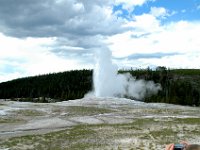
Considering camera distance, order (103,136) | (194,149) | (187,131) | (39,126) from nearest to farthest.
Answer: (194,149) → (103,136) → (187,131) → (39,126)

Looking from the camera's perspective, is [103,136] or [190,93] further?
[190,93]

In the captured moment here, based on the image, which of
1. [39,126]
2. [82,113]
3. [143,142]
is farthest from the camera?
[82,113]

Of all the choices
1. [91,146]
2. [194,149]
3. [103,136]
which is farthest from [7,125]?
[194,149]

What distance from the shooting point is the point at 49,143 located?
37.9m

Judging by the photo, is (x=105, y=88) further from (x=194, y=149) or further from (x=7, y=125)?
(x=194, y=149)

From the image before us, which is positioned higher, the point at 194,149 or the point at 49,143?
the point at 194,149

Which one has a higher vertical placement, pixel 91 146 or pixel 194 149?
pixel 194 149

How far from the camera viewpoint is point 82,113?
78375 millimetres

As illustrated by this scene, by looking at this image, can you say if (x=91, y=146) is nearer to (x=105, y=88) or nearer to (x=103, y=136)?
(x=103, y=136)

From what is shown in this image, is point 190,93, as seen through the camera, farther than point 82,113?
Yes

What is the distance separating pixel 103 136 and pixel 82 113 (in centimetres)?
3634

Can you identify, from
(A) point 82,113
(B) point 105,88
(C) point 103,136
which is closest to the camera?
(C) point 103,136

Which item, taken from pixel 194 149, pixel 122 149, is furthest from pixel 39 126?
pixel 194 149

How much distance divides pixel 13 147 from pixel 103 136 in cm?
1080
